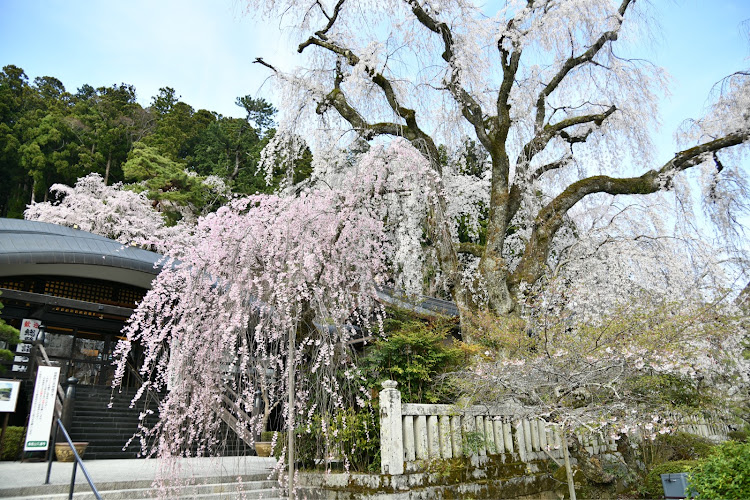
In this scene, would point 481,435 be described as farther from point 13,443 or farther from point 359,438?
point 13,443

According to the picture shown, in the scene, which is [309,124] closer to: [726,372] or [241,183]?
[726,372]

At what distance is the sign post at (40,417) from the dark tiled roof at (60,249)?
5.00 meters

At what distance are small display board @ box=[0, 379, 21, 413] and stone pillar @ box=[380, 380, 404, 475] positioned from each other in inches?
185

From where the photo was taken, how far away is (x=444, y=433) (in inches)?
243

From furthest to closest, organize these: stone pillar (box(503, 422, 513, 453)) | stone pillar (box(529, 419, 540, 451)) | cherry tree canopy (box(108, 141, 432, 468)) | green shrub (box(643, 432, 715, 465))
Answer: green shrub (box(643, 432, 715, 465))
stone pillar (box(529, 419, 540, 451))
stone pillar (box(503, 422, 513, 453))
cherry tree canopy (box(108, 141, 432, 468))

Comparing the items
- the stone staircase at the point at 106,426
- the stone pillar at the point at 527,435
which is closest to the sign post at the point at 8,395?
the stone staircase at the point at 106,426

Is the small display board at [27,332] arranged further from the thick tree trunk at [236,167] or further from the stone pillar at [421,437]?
the thick tree trunk at [236,167]

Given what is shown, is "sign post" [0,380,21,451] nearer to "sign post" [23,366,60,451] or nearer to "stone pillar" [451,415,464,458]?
"sign post" [23,366,60,451]

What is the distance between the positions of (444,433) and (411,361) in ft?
3.28

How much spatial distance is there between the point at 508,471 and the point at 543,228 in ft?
14.0

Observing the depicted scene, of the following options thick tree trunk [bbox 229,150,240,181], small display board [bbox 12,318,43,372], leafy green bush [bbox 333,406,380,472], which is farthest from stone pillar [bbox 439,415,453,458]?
thick tree trunk [bbox 229,150,240,181]

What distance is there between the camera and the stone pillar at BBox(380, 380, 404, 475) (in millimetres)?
5574

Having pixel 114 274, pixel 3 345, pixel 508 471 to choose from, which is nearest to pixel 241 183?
pixel 114 274

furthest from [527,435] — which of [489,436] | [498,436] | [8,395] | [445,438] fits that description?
[8,395]
